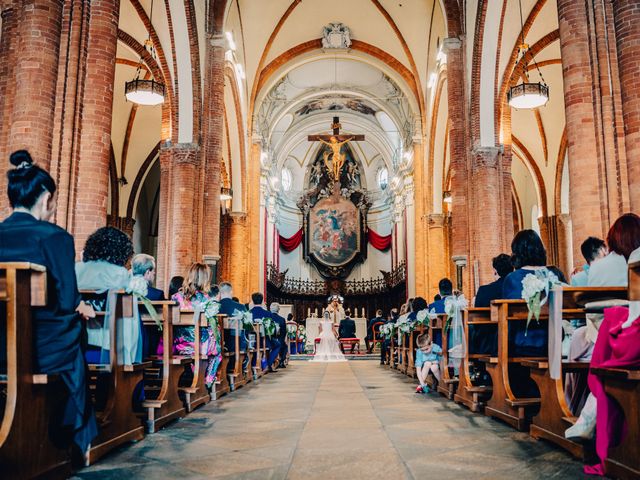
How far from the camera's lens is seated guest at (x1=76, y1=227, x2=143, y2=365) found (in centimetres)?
411

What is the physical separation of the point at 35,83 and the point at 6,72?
1408 millimetres

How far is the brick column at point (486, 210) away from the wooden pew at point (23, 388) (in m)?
11.8

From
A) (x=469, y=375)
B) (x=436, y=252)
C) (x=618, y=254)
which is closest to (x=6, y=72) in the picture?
(x=469, y=375)

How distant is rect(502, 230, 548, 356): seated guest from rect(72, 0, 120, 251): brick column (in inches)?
192

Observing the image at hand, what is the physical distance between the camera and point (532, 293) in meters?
4.07

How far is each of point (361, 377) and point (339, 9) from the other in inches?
575

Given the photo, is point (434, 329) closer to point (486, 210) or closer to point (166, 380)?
point (166, 380)

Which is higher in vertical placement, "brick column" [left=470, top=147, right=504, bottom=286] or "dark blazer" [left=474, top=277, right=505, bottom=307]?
"brick column" [left=470, top=147, right=504, bottom=286]

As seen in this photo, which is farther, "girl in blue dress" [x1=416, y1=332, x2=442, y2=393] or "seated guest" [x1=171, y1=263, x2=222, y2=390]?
"girl in blue dress" [x1=416, y1=332, x2=442, y2=393]

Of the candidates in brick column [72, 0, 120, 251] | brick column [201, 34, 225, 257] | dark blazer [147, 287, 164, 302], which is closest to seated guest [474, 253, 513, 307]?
dark blazer [147, 287, 164, 302]

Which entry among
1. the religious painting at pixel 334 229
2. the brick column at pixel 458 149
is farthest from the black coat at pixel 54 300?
the religious painting at pixel 334 229

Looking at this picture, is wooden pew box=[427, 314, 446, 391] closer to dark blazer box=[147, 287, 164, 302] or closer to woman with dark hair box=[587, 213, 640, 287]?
woman with dark hair box=[587, 213, 640, 287]

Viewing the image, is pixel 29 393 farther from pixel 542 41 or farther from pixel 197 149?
pixel 542 41

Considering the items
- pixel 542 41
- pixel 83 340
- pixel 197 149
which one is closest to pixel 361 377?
pixel 197 149
